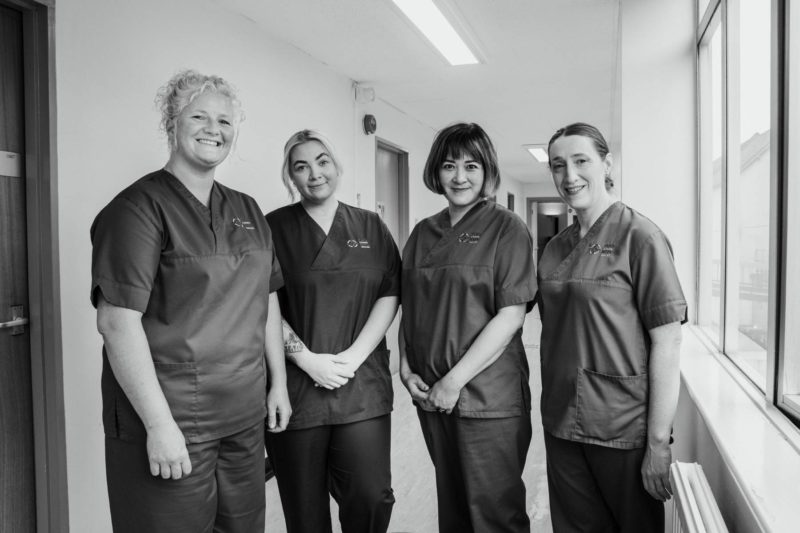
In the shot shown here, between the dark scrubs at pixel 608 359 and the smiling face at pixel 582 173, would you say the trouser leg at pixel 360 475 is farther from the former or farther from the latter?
the smiling face at pixel 582 173

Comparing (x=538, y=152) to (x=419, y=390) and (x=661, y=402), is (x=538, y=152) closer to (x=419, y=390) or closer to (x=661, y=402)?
(x=419, y=390)

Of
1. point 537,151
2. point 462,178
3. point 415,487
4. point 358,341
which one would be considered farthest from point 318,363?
point 537,151

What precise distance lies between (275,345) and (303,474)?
387 millimetres

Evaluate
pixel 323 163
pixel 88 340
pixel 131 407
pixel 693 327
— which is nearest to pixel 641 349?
pixel 323 163

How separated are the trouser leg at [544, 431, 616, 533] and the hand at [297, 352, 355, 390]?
58 centimetres

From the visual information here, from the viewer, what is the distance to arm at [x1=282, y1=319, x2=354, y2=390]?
64.4 inches

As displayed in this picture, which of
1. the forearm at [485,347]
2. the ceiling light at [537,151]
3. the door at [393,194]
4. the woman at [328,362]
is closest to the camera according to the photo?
the forearm at [485,347]

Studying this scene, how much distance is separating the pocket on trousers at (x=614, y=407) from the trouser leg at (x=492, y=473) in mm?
260

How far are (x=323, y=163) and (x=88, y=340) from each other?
0.95 m

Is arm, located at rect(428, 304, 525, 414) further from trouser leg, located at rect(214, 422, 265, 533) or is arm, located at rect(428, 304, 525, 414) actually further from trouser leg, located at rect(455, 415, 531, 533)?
trouser leg, located at rect(214, 422, 265, 533)

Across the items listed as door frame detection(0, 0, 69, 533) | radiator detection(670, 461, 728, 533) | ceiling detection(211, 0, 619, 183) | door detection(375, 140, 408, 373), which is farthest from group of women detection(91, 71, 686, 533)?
door detection(375, 140, 408, 373)

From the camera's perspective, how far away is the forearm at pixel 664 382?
132 centimetres

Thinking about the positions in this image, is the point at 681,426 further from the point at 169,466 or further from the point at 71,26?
the point at 71,26

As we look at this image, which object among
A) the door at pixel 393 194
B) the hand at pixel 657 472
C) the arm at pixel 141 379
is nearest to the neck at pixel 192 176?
the arm at pixel 141 379
